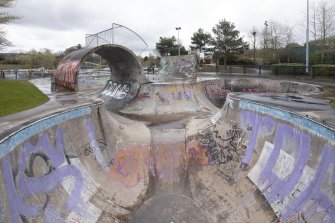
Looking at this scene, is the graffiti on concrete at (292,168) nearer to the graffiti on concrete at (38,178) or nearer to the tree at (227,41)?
the graffiti on concrete at (38,178)

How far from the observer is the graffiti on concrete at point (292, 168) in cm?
875

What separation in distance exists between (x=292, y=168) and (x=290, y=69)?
2363 cm

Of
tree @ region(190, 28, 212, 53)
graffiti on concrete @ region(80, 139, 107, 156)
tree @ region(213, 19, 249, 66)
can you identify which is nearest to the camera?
graffiti on concrete @ region(80, 139, 107, 156)

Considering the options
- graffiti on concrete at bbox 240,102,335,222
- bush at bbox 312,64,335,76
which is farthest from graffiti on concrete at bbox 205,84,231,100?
graffiti on concrete at bbox 240,102,335,222

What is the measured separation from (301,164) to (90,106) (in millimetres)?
9913

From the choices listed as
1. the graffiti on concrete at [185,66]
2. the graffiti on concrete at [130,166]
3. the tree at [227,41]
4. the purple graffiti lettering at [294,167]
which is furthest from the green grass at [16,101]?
the tree at [227,41]

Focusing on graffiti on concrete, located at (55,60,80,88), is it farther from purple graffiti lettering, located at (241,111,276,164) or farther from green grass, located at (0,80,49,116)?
purple graffiti lettering, located at (241,111,276,164)

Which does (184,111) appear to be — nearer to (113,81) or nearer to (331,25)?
(113,81)

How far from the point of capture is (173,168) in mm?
14711

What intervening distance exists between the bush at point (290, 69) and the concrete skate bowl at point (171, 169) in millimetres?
17361

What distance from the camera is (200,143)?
1562 centimetres

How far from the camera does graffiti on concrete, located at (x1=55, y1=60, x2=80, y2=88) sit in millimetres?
21916

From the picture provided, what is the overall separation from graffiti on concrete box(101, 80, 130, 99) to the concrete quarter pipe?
7.42 metres

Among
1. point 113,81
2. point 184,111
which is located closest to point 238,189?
point 184,111
